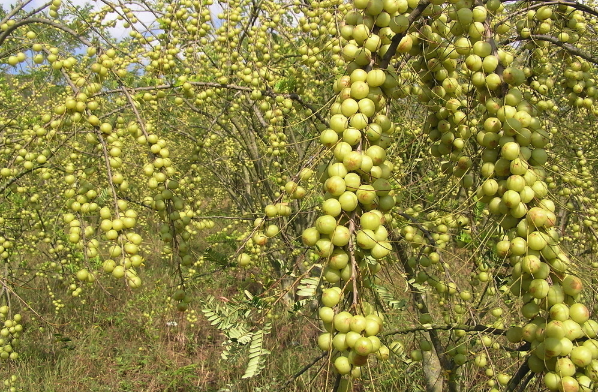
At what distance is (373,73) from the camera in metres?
1.02

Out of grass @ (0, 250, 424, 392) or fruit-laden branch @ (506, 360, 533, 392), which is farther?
grass @ (0, 250, 424, 392)

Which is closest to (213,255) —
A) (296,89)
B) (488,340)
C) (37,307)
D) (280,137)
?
(280,137)

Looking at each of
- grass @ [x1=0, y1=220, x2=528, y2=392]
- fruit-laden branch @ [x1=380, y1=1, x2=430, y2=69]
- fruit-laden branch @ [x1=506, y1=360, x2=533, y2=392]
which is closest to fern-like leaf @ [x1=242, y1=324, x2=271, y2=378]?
fruit-laden branch @ [x1=506, y1=360, x2=533, y2=392]

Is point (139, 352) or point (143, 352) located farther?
point (143, 352)

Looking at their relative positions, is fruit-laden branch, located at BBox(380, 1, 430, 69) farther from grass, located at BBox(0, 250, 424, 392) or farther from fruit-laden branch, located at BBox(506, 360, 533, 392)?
grass, located at BBox(0, 250, 424, 392)

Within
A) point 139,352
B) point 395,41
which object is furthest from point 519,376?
point 139,352

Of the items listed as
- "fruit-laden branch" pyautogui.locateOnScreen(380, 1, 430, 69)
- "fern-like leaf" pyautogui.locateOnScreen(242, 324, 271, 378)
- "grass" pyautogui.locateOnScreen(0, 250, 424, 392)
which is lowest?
"grass" pyautogui.locateOnScreen(0, 250, 424, 392)

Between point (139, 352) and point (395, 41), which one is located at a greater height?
point (395, 41)

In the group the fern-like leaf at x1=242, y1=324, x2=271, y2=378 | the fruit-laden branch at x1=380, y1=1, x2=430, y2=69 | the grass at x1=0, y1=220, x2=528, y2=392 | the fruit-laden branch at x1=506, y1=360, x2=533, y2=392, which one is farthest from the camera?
the grass at x1=0, y1=220, x2=528, y2=392

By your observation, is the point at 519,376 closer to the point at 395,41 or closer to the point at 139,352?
the point at 395,41

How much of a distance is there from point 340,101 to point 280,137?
2140 millimetres

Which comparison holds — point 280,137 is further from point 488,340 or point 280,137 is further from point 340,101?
point 340,101

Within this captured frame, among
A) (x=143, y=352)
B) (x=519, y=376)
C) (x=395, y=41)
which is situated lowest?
(x=143, y=352)

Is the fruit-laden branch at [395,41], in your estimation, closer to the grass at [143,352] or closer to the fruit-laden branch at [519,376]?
the fruit-laden branch at [519,376]
